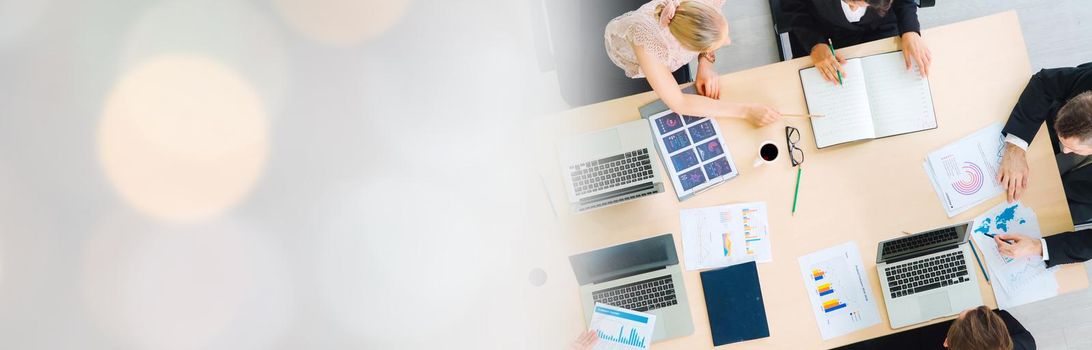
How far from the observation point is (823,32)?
6.10 feet

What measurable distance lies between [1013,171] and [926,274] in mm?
383

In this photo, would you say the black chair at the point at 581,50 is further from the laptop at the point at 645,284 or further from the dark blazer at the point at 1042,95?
the dark blazer at the point at 1042,95

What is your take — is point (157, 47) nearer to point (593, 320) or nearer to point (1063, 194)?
point (593, 320)

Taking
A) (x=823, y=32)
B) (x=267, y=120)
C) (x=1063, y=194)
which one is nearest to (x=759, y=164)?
(x=823, y=32)

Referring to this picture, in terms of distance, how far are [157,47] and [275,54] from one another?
495mm

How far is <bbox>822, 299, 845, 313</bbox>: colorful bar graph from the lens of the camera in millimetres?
1634

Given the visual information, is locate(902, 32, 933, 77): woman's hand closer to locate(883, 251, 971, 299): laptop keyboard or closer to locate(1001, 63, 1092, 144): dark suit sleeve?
locate(1001, 63, 1092, 144): dark suit sleeve

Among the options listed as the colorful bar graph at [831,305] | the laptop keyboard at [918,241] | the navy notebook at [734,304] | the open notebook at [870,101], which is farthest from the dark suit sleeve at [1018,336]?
the navy notebook at [734,304]

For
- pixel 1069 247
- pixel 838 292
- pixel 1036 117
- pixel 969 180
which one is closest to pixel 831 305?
pixel 838 292

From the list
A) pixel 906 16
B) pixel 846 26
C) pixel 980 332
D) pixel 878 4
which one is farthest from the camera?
pixel 846 26

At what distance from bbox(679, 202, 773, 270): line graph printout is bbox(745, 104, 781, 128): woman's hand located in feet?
0.78

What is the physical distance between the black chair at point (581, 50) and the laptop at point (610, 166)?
0.31 metres

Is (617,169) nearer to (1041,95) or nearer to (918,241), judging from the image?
(918,241)

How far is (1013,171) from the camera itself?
165 cm
